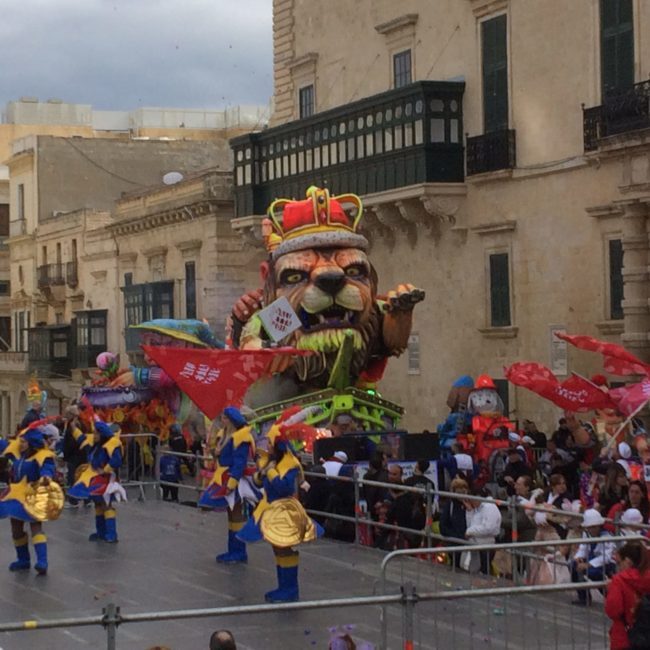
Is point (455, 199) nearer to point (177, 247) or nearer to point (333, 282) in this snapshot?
point (333, 282)

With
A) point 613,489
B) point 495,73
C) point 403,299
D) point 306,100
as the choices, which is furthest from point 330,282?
point 306,100

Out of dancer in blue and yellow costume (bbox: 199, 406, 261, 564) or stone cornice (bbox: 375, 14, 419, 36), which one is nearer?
dancer in blue and yellow costume (bbox: 199, 406, 261, 564)

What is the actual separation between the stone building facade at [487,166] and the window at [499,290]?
0.03 metres

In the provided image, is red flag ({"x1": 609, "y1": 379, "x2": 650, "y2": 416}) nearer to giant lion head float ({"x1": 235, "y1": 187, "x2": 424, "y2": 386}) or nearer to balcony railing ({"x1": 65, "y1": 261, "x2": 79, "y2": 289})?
giant lion head float ({"x1": 235, "y1": 187, "x2": 424, "y2": 386})

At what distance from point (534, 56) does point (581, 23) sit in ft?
4.75

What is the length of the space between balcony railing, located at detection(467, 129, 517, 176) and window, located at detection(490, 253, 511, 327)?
1.48 metres

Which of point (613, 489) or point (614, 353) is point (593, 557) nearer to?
point (613, 489)

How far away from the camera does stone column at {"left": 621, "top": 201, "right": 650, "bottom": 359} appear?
2475 centimetres

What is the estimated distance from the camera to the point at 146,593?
644 inches

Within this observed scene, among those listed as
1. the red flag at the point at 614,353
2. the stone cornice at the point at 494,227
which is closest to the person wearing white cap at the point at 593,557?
the red flag at the point at 614,353

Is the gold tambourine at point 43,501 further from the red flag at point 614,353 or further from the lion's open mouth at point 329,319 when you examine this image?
the red flag at point 614,353

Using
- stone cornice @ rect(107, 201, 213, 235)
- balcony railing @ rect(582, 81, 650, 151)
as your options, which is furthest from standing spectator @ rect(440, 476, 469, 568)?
stone cornice @ rect(107, 201, 213, 235)

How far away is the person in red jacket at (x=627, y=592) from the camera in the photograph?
10492mm

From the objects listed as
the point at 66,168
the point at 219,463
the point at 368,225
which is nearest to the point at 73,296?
the point at 66,168
